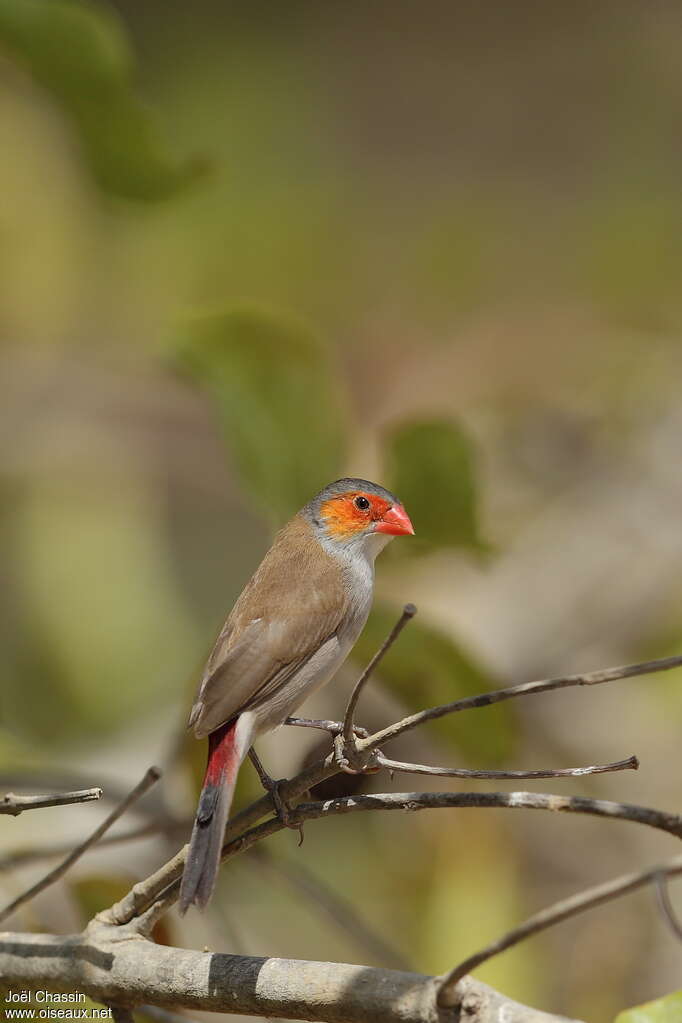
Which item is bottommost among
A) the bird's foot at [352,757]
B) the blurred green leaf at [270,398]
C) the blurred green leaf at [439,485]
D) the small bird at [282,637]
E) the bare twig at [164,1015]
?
the bare twig at [164,1015]

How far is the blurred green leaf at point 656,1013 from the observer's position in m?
0.76

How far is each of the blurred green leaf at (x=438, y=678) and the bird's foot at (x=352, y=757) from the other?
647mm

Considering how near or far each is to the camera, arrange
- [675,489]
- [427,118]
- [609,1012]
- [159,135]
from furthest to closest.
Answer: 1. [427,118]
2. [675,489]
3. [609,1012]
4. [159,135]

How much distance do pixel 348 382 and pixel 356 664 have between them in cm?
232

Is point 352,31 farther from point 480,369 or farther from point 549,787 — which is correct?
point 549,787

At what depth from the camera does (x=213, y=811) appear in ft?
3.40

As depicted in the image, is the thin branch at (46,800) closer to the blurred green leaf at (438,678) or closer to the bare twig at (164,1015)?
Answer: the bare twig at (164,1015)

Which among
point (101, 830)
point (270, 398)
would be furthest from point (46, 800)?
point (270, 398)

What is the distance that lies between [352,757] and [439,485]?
0.79m

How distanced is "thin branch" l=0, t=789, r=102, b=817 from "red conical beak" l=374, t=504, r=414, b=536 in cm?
75

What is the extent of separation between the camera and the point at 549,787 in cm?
253

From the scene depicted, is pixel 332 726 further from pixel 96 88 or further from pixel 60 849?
pixel 96 88

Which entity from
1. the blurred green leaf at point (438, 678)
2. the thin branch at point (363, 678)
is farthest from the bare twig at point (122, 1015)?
the blurred green leaf at point (438, 678)

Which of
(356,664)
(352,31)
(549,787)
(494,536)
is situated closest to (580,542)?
(494,536)
